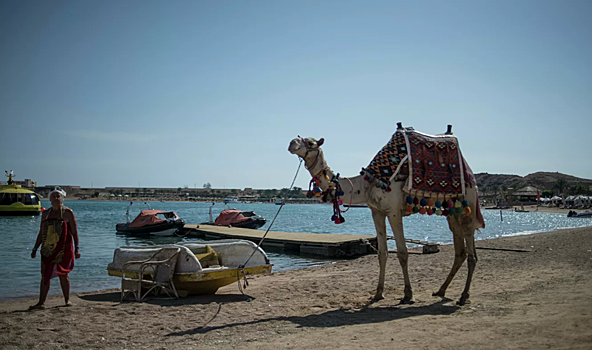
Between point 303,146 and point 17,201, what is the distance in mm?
53776

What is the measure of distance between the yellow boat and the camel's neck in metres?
2.70

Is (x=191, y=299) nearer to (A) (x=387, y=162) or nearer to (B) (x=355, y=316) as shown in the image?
(B) (x=355, y=316)

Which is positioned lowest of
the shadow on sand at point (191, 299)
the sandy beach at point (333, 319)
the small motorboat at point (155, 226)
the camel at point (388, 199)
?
the small motorboat at point (155, 226)

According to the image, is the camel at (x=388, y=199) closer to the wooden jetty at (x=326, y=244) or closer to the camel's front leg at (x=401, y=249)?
the camel's front leg at (x=401, y=249)

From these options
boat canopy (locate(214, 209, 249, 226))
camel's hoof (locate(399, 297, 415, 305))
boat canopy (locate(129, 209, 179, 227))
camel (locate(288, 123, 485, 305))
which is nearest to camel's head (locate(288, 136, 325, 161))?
camel (locate(288, 123, 485, 305))

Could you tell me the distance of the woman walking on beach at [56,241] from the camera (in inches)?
321

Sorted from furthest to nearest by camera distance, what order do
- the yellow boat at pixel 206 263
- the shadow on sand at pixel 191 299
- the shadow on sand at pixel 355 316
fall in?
1. the yellow boat at pixel 206 263
2. the shadow on sand at pixel 191 299
3. the shadow on sand at pixel 355 316

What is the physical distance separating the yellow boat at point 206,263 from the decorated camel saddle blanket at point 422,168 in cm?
346

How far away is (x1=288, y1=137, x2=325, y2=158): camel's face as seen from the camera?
7.73 meters

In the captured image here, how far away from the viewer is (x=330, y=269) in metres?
15.8

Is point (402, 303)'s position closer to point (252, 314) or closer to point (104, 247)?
point (252, 314)

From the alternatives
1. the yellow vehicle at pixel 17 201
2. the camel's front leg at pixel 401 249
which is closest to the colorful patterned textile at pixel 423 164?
the camel's front leg at pixel 401 249

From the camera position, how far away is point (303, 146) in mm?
7785

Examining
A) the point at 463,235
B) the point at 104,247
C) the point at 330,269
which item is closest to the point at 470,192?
the point at 463,235
